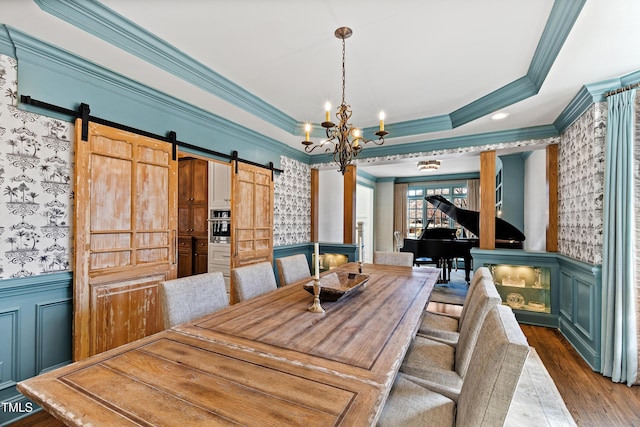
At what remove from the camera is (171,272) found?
296 centimetres

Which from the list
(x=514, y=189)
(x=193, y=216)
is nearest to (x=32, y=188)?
(x=193, y=216)

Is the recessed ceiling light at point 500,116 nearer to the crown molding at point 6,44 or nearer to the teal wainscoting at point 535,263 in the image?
the teal wainscoting at point 535,263

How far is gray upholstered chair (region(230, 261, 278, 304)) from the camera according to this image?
2.26m

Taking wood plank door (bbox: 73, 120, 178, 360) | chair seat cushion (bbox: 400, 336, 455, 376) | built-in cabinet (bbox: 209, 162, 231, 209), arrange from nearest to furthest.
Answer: chair seat cushion (bbox: 400, 336, 455, 376), wood plank door (bbox: 73, 120, 178, 360), built-in cabinet (bbox: 209, 162, 231, 209)

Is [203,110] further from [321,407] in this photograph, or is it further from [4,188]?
[321,407]

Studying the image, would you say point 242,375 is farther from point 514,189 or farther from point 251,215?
point 514,189

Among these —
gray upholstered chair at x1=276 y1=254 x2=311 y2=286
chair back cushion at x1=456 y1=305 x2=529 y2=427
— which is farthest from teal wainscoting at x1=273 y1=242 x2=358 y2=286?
chair back cushion at x1=456 y1=305 x2=529 y2=427

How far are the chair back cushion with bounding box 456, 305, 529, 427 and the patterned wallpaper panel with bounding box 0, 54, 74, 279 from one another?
274 centimetres

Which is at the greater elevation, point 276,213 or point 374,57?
point 374,57

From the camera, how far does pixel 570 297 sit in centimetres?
320

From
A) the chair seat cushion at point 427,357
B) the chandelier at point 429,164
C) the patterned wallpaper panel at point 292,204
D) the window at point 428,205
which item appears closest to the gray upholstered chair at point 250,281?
the chair seat cushion at point 427,357

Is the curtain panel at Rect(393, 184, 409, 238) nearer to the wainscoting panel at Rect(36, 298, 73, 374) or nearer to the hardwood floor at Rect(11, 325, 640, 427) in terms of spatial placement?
the hardwood floor at Rect(11, 325, 640, 427)

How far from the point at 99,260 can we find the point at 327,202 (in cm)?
443

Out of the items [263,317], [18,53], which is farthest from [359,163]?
[18,53]
